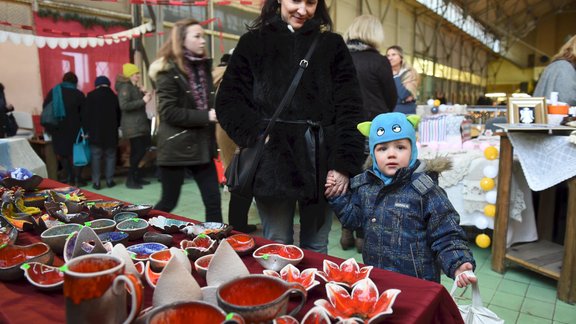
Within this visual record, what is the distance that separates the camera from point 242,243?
1232 mm

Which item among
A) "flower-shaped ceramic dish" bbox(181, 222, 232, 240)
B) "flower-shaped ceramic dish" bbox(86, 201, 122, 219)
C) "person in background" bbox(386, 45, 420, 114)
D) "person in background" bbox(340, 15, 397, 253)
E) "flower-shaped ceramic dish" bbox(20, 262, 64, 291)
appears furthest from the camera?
"person in background" bbox(386, 45, 420, 114)

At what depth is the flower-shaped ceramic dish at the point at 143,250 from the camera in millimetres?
1132

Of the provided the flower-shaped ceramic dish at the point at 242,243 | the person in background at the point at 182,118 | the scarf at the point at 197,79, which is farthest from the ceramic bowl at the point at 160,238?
the scarf at the point at 197,79

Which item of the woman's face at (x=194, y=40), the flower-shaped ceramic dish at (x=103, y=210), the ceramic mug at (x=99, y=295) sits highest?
the woman's face at (x=194, y=40)

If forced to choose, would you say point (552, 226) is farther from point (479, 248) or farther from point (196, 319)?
point (196, 319)

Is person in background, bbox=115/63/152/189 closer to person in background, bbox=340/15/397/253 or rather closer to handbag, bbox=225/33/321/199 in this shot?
person in background, bbox=340/15/397/253

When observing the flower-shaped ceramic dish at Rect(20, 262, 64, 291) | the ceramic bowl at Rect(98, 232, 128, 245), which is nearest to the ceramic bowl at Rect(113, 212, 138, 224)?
the ceramic bowl at Rect(98, 232, 128, 245)

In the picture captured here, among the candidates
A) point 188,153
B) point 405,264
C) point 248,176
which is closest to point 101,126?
point 188,153

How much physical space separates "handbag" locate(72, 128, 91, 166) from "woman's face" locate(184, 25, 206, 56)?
11.6 feet

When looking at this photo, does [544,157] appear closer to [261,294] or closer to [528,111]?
[528,111]

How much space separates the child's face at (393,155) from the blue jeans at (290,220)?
1.04 ft

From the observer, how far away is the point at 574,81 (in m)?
2.94

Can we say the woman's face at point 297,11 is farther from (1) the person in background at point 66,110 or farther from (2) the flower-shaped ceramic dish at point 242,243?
(1) the person in background at point 66,110

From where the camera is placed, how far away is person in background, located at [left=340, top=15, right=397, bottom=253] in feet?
8.82
